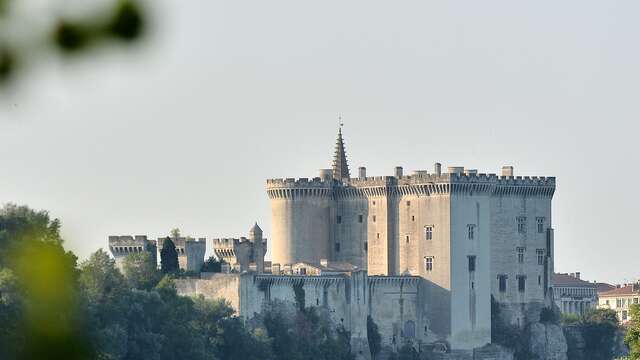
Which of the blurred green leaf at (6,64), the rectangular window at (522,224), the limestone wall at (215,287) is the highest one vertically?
the rectangular window at (522,224)

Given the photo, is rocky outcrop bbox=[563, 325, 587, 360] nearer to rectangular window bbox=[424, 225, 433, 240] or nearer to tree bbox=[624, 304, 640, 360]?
rectangular window bbox=[424, 225, 433, 240]

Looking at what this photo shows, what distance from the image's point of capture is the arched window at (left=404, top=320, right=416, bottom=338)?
89.9m

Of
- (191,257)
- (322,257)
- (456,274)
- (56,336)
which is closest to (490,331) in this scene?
(456,274)

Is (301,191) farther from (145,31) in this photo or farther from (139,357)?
(145,31)

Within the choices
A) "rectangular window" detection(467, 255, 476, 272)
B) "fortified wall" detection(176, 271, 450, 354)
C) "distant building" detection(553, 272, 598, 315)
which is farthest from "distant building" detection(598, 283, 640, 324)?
"fortified wall" detection(176, 271, 450, 354)

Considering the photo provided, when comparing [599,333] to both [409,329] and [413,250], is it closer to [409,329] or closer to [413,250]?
[413,250]

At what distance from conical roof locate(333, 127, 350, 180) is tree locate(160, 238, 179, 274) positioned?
15064mm

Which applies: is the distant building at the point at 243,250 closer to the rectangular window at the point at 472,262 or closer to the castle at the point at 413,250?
the castle at the point at 413,250

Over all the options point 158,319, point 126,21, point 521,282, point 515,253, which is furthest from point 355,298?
point 126,21

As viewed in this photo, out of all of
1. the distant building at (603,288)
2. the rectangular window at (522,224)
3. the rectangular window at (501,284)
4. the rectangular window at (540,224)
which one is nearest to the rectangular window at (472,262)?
the rectangular window at (501,284)

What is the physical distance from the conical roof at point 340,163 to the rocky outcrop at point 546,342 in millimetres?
13158

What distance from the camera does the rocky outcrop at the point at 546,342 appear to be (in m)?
95.1

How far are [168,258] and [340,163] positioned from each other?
1871cm

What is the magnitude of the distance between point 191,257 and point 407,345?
11466mm
